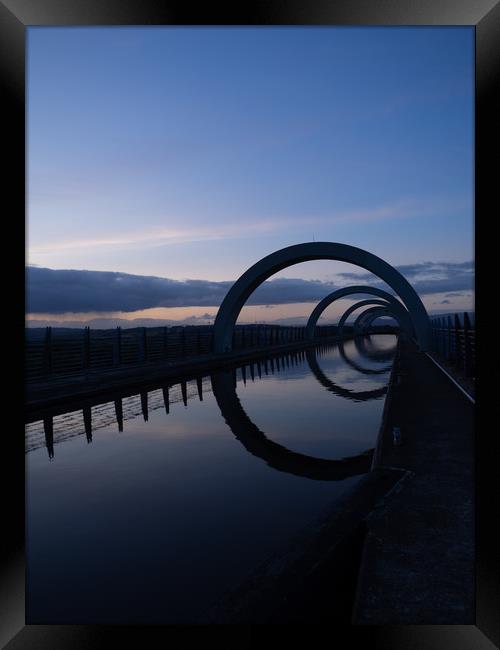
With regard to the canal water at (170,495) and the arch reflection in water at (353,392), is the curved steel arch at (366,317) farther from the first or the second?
the canal water at (170,495)

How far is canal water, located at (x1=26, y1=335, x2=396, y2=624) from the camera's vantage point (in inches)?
117

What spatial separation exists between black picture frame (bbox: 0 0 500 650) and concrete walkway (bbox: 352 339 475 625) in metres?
0.24

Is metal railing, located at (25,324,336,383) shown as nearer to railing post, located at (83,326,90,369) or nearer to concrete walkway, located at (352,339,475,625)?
railing post, located at (83,326,90,369)

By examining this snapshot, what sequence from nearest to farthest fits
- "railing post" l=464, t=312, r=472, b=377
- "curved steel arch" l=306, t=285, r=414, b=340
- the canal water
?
the canal water → "railing post" l=464, t=312, r=472, b=377 → "curved steel arch" l=306, t=285, r=414, b=340

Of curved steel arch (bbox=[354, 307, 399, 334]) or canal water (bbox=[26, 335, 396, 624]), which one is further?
curved steel arch (bbox=[354, 307, 399, 334])

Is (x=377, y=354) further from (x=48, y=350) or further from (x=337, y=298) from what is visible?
(x=48, y=350)

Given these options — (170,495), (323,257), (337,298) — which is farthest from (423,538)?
(337,298)

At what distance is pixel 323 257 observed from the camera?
2253 centimetres

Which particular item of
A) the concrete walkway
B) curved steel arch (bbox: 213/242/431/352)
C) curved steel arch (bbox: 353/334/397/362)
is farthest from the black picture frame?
curved steel arch (bbox: 353/334/397/362)

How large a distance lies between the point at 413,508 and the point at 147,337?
52.7ft

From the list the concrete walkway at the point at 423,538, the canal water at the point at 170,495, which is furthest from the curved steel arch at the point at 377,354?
the concrete walkway at the point at 423,538

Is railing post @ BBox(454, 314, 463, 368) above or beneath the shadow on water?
above

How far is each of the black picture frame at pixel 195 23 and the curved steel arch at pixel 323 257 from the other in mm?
19959

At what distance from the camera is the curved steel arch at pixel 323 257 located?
72.3 feet
